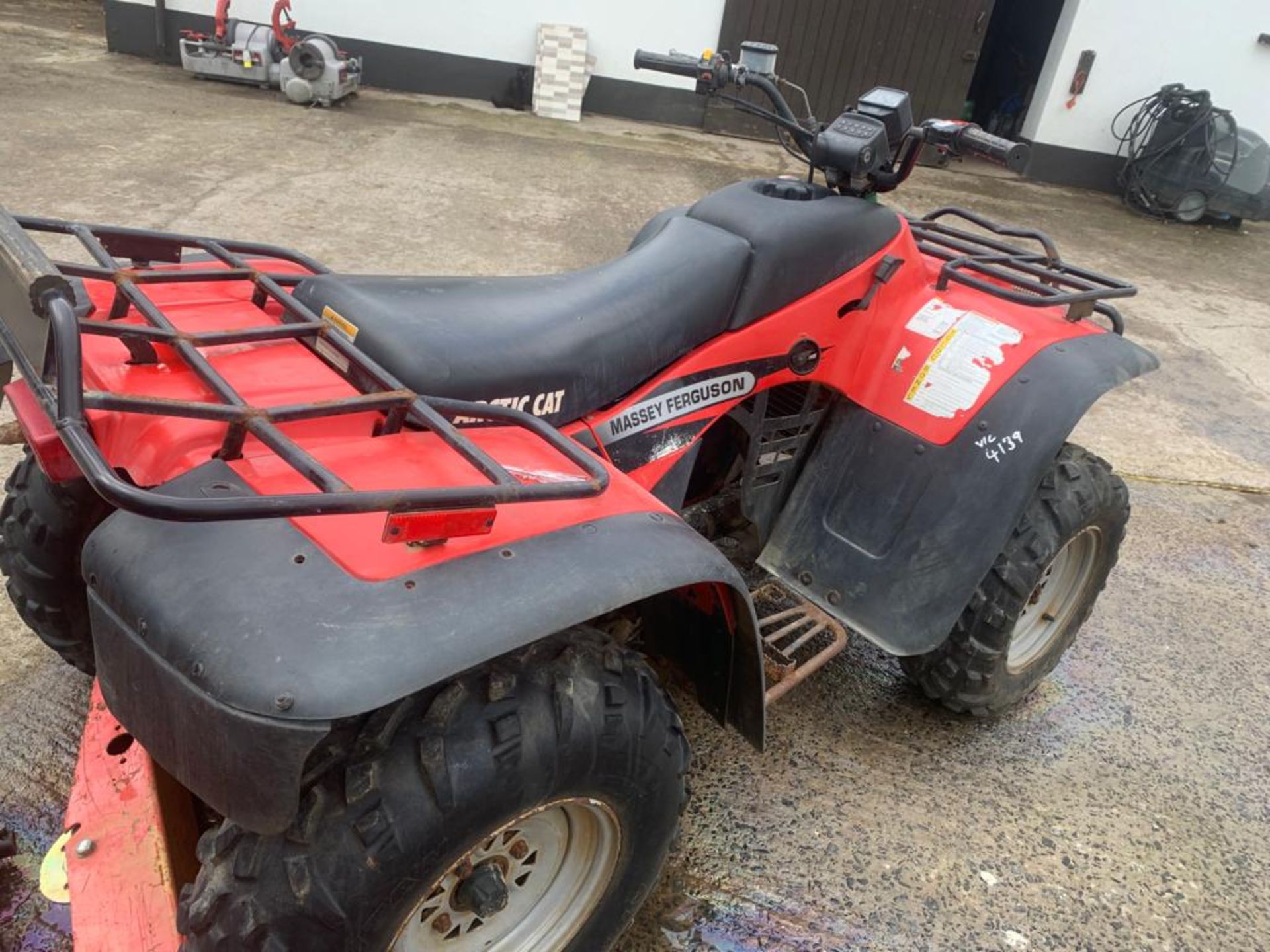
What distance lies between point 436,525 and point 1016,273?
6.81 feet

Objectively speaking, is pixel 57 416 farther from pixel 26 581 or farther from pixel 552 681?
pixel 26 581

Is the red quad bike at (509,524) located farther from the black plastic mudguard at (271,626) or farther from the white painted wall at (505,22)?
the white painted wall at (505,22)

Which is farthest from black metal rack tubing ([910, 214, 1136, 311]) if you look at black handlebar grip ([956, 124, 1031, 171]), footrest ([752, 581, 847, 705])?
footrest ([752, 581, 847, 705])

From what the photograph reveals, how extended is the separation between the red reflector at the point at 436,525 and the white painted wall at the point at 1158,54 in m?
10.1

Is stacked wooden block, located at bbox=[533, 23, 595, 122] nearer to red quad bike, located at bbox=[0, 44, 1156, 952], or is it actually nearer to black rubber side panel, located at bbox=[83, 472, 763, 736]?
red quad bike, located at bbox=[0, 44, 1156, 952]

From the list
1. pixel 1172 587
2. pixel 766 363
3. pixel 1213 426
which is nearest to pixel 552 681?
pixel 766 363

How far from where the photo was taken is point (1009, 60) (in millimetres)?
11977

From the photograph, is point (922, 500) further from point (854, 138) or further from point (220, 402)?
point (220, 402)

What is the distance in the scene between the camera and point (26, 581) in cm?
216

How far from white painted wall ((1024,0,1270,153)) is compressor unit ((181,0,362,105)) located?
6.82 m

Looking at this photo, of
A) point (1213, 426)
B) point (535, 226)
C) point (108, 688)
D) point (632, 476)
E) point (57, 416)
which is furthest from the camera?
point (535, 226)

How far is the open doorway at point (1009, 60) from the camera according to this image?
11.5 meters

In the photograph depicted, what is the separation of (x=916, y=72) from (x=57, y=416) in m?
10.3

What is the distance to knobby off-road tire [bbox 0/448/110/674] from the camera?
2062 mm
